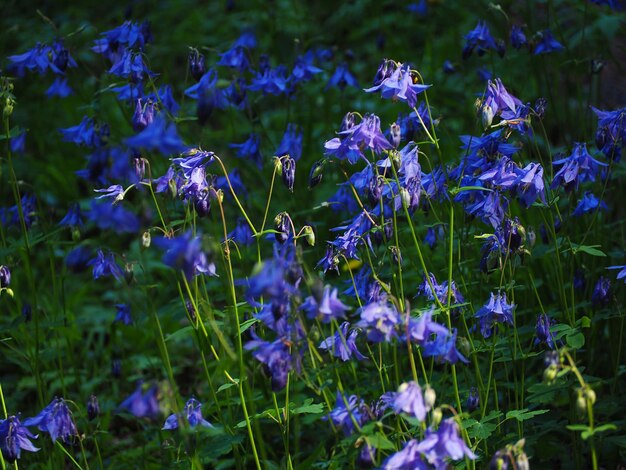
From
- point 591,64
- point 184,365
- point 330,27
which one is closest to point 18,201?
point 184,365

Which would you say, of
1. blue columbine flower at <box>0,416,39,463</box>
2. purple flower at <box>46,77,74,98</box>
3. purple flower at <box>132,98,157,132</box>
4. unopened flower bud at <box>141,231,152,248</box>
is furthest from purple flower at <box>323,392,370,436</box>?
purple flower at <box>46,77,74,98</box>

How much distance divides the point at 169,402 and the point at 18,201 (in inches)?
66.6

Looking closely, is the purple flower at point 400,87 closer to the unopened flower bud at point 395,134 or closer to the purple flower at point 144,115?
the unopened flower bud at point 395,134

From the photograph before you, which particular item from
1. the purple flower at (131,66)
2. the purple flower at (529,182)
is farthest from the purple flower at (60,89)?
the purple flower at (529,182)

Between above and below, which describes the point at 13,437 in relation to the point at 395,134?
below

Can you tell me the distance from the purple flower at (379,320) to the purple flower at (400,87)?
0.77 meters

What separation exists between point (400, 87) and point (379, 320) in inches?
33.1

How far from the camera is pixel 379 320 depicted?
211 cm

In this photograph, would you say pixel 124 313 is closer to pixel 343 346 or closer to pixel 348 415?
pixel 343 346

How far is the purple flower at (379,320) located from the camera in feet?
6.91

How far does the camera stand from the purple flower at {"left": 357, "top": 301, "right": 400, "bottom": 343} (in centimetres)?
211

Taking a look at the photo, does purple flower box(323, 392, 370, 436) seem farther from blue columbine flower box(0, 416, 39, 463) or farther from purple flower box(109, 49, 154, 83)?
purple flower box(109, 49, 154, 83)

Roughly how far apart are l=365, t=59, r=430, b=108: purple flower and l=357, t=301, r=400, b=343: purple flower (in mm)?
771

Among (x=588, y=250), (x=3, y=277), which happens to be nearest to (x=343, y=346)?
(x=588, y=250)
